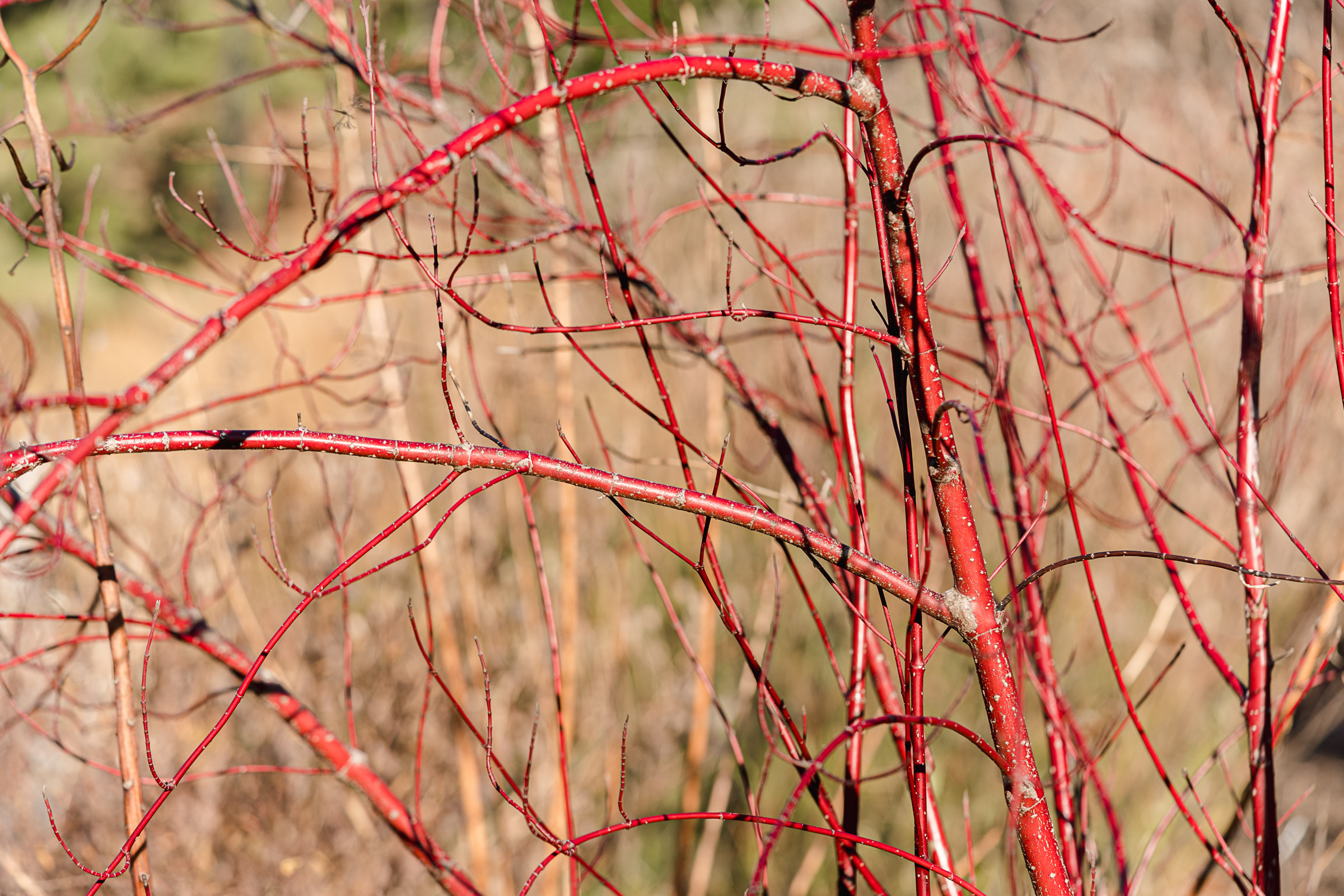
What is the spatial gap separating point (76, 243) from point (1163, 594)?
7.26 ft

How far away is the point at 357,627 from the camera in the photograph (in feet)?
6.73

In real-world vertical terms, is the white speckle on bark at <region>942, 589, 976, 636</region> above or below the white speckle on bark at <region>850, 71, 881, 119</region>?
below

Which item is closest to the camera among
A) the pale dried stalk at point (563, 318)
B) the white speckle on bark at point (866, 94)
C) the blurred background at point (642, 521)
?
the white speckle on bark at point (866, 94)

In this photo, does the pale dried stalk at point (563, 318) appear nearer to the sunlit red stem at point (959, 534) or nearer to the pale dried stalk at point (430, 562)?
the pale dried stalk at point (430, 562)

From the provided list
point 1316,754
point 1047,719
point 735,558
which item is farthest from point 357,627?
point 1316,754

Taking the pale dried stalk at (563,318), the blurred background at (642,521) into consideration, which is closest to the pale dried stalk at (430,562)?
the blurred background at (642,521)

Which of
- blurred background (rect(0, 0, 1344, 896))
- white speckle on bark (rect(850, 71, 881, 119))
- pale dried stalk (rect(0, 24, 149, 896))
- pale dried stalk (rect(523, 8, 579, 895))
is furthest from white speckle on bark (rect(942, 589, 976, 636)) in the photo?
pale dried stalk (rect(523, 8, 579, 895))

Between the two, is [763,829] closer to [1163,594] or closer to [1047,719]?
[1163,594]

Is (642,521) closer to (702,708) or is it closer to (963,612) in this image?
(702,708)

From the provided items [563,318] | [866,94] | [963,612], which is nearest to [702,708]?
[563,318]

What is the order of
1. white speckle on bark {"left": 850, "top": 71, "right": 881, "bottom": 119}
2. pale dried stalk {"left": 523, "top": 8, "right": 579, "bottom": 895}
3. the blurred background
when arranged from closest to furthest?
white speckle on bark {"left": 850, "top": 71, "right": 881, "bottom": 119} < the blurred background < pale dried stalk {"left": 523, "top": 8, "right": 579, "bottom": 895}

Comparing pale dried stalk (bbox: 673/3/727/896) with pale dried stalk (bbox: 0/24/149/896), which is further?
pale dried stalk (bbox: 673/3/727/896)

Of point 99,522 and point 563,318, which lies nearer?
point 99,522

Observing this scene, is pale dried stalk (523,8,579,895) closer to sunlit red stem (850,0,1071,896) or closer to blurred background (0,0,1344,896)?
blurred background (0,0,1344,896)
